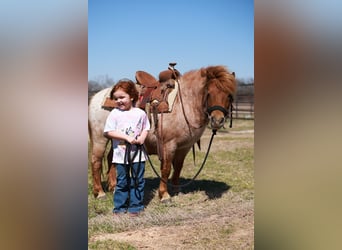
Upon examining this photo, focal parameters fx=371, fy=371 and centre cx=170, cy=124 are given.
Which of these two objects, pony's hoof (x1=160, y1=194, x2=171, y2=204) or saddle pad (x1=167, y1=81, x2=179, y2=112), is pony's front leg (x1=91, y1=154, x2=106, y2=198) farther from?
saddle pad (x1=167, y1=81, x2=179, y2=112)

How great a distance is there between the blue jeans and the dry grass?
0.15 feet

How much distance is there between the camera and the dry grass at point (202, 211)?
7.26 ft

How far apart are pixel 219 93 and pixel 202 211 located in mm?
747

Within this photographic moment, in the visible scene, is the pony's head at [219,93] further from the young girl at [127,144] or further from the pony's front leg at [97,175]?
the pony's front leg at [97,175]

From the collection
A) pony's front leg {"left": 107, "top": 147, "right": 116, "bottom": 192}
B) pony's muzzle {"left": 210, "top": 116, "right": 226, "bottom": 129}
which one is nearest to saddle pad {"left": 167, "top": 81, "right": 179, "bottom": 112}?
pony's muzzle {"left": 210, "top": 116, "right": 226, "bottom": 129}

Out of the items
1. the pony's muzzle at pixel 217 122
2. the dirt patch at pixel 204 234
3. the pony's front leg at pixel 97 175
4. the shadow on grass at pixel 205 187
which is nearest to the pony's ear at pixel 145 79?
the pony's muzzle at pixel 217 122

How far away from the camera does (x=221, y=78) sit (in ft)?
7.22

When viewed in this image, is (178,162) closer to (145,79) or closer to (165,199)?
(165,199)

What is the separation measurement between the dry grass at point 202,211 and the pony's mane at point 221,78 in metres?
0.21

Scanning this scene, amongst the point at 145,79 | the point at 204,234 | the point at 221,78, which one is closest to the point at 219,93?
the point at 221,78

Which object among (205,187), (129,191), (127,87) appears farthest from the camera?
(205,187)

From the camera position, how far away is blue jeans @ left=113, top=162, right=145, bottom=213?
2.27 m
